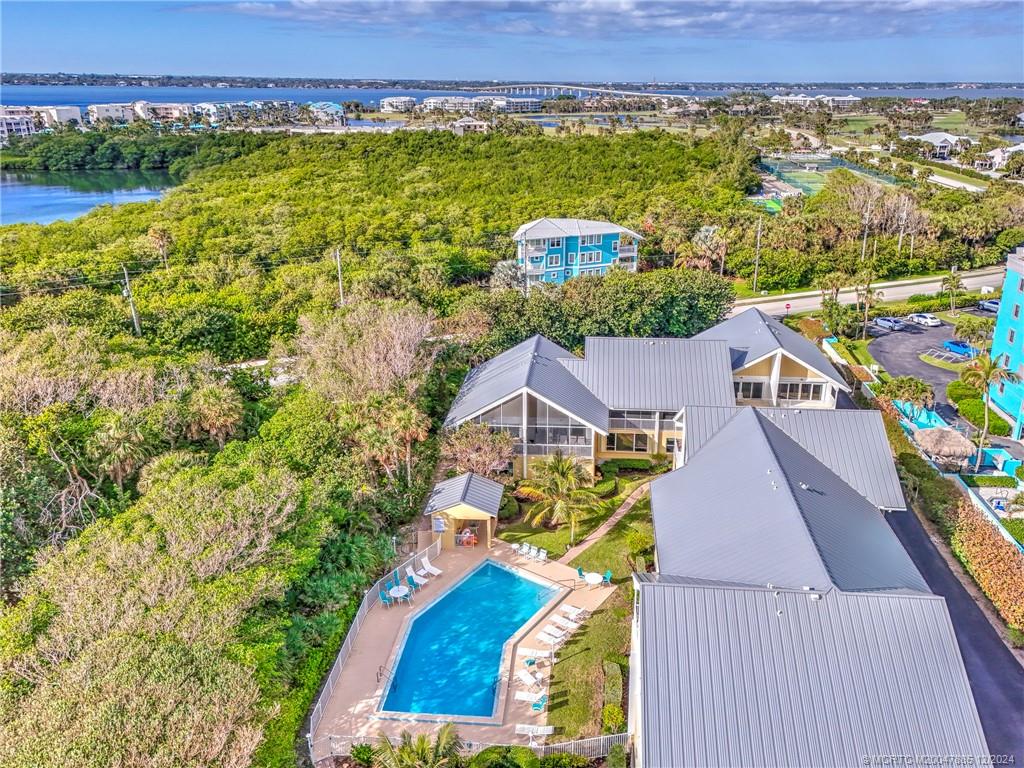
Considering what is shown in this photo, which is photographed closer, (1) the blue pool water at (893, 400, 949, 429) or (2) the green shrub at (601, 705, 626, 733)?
(2) the green shrub at (601, 705, 626, 733)

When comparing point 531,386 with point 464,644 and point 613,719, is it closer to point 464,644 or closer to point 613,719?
point 464,644

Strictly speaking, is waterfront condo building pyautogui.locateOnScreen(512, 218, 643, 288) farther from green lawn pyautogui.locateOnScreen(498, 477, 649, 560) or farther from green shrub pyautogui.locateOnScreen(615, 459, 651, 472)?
green lawn pyautogui.locateOnScreen(498, 477, 649, 560)

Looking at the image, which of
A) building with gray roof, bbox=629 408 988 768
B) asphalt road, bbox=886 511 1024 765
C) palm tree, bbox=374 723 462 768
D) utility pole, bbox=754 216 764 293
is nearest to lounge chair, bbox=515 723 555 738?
building with gray roof, bbox=629 408 988 768

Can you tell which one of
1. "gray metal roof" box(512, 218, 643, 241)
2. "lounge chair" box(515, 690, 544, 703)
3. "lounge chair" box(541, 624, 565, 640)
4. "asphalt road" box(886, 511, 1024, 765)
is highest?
"gray metal roof" box(512, 218, 643, 241)

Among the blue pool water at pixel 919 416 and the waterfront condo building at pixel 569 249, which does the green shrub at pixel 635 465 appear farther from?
the waterfront condo building at pixel 569 249

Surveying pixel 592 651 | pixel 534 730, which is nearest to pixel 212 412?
pixel 592 651

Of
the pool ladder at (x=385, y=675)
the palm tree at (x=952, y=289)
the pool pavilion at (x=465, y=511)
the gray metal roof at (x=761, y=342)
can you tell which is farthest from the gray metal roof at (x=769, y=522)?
the palm tree at (x=952, y=289)
